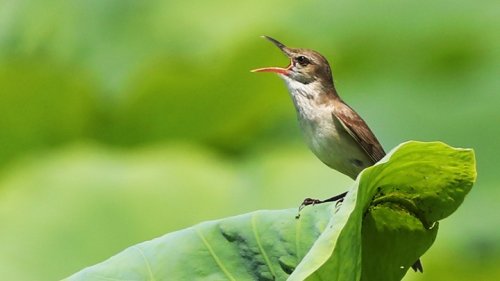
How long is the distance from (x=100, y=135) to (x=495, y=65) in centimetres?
119

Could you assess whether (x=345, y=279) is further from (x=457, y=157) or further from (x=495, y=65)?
(x=495, y=65)

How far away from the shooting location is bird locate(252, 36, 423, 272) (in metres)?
3.42

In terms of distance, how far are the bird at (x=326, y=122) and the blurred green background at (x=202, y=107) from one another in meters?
0.35

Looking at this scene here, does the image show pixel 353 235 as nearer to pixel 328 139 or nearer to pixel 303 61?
pixel 328 139

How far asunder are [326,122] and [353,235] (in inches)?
47.9

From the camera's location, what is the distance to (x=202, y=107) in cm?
421

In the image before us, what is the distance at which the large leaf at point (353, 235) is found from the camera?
7.72 ft

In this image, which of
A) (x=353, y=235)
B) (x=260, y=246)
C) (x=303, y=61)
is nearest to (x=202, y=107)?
(x=303, y=61)

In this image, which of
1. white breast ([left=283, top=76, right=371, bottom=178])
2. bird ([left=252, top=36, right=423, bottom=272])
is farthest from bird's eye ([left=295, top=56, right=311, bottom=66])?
white breast ([left=283, top=76, right=371, bottom=178])

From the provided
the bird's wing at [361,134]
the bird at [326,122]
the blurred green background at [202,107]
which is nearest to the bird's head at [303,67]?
the bird at [326,122]

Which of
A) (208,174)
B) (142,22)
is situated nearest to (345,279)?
(208,174)

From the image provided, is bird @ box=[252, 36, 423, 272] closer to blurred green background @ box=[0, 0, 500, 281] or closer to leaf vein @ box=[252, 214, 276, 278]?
blurred green background @ box=[0, 0, 500, 281]

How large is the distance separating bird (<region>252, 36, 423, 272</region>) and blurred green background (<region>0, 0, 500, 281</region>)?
0.35 m

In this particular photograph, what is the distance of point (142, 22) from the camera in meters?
4.53
